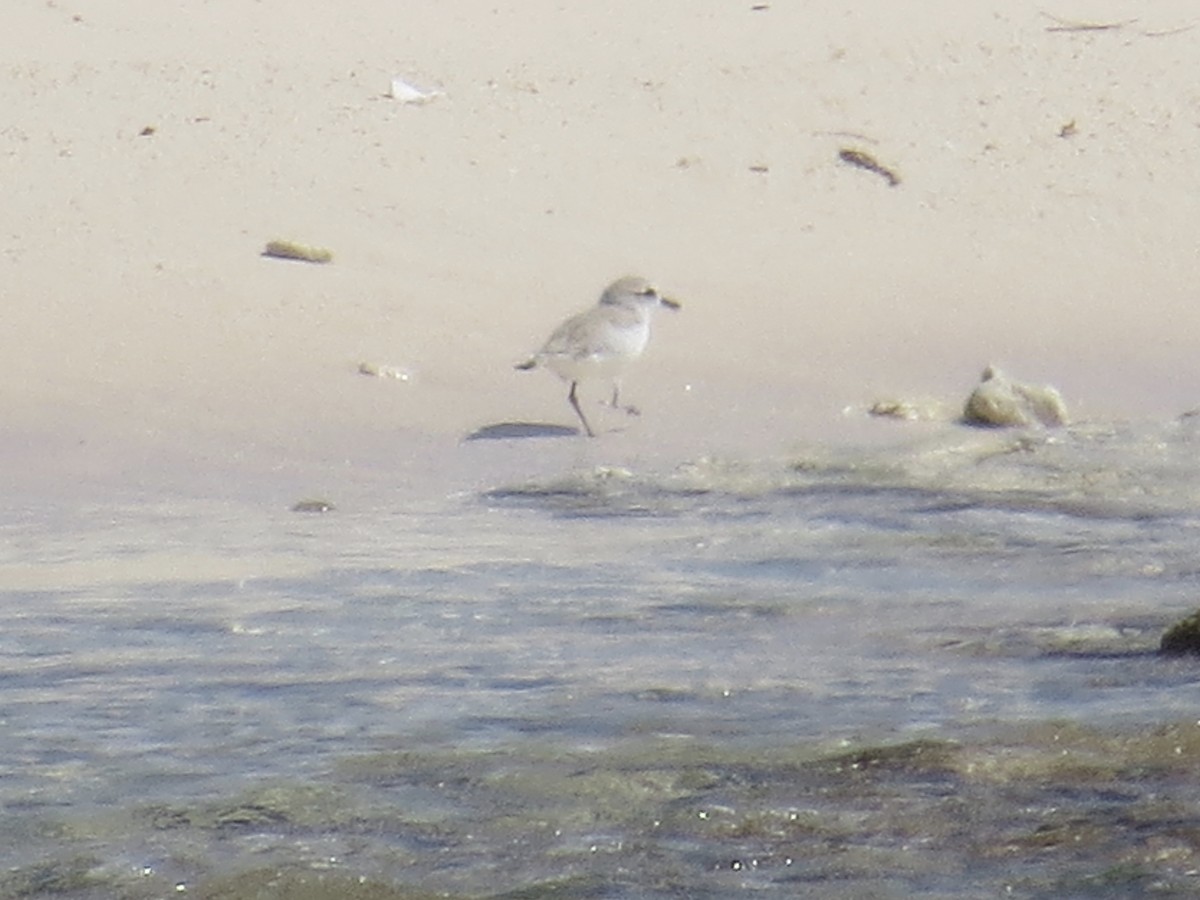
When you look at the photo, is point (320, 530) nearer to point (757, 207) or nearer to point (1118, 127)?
point (757, 207)

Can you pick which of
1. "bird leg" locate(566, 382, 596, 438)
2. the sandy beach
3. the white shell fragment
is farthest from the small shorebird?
the white shell fragment

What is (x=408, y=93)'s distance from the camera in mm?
10469

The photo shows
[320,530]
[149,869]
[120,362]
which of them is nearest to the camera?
[149,869]

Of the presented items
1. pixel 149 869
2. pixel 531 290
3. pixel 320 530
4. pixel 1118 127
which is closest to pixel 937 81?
pixel 1118 127

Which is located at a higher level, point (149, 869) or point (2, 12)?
point (2, 12)

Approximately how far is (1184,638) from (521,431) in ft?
11.3

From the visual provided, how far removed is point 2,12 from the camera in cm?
1095

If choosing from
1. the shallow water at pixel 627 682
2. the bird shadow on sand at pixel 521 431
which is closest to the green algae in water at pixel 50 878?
the shallow water at pixel 627 682

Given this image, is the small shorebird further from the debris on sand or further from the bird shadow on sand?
the debris on sand

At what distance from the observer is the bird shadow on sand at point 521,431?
8062 mm

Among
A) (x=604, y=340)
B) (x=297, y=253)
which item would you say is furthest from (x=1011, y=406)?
(x=297, y=253)

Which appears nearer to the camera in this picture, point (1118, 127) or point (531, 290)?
point (531, 290)

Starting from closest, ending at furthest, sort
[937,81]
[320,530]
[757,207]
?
[320,530], [757,207], [937,81]

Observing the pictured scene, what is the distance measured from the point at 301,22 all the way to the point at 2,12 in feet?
4.24
